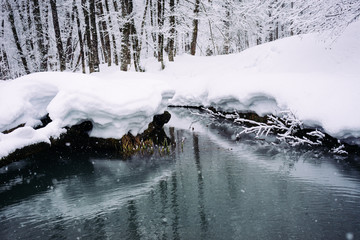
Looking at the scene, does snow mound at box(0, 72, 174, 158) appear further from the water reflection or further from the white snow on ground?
the water reflection

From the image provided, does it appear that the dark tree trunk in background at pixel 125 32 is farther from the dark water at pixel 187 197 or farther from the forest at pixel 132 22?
the dark water at pixel 187 197

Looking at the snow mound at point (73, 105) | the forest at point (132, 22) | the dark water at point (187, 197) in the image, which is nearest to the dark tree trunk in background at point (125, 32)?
the forest at point (132, 22)

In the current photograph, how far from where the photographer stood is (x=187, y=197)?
513 cm

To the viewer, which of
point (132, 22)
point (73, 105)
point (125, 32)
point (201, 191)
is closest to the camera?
point (201, 191)

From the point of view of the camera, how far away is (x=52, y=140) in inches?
330

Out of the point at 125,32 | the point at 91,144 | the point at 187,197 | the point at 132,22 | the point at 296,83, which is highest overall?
the point at 132,22

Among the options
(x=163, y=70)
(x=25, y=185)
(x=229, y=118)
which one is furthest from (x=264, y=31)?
(x=25, y=185)

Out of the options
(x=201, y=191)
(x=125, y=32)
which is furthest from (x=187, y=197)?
(x=125, y=32)

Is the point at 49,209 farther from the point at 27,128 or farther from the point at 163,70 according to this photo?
the point at 163,70

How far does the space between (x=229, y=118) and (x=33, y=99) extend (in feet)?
27.5

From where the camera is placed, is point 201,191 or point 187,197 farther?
point 201,191

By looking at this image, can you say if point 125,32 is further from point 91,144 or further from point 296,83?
point 296,83

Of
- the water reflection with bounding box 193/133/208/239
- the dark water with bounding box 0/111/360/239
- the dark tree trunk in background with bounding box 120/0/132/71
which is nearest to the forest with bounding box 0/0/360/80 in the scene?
the dark tree trunk in background with bounding box 120/0/132/71

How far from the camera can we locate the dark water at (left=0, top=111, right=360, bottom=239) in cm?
412
